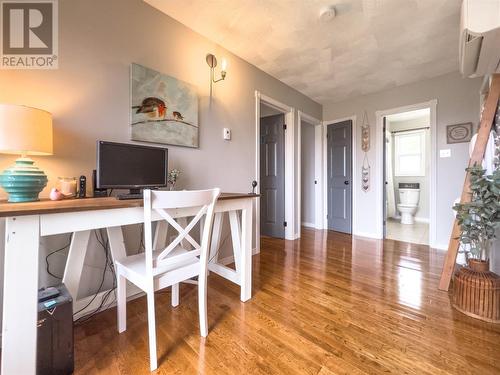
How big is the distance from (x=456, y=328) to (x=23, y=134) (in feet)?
9.13

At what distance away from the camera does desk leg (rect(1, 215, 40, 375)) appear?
2.81ft

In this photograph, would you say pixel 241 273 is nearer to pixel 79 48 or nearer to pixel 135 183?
pixel 135 183

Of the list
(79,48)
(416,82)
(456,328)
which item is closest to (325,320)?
(456,328)

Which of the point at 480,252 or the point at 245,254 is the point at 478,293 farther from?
the point at 245,254

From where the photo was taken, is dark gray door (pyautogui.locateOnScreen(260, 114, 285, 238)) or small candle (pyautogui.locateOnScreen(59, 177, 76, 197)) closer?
small candle (pyautogui.locateOnScreen(59, 177, 76, 197))

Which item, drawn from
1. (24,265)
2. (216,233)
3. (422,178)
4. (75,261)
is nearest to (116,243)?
(75,261)

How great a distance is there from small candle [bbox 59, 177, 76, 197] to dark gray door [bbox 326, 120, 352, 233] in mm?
3903

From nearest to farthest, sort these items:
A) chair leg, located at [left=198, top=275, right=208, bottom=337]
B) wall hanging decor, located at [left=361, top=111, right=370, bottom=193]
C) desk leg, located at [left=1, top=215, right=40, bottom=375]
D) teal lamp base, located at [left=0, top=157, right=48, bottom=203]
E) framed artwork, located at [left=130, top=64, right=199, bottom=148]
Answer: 1. desk leg, located at [left=1, top=215, right=40, bottom=375]
2. teal lamp base, located at [left=0, top=157, right=48, bottom=203]
3. chair leg, located at [left=198, top=275, right=208, bottom=337]
4. framed artwork, located at [left=130, top=64, right=199, bottom=148]
5. wall hanging decor, located at [left=361, top=111, right=370, bottom=193]

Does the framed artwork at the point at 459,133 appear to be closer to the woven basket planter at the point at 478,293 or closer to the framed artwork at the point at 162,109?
the woven basket planter at the point at 478,293

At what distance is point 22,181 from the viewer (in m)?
1.13

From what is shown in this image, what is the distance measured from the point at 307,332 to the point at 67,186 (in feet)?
5.85

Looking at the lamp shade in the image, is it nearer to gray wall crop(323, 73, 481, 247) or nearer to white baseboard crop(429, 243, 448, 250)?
gray wall crop(323, 73, 481, 247)

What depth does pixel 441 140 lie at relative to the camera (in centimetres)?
305

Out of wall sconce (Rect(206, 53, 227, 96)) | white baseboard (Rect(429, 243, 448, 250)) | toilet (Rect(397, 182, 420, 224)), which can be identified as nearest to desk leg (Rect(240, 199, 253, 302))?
wall sconce (Rect(206, 53, 227, 96))
